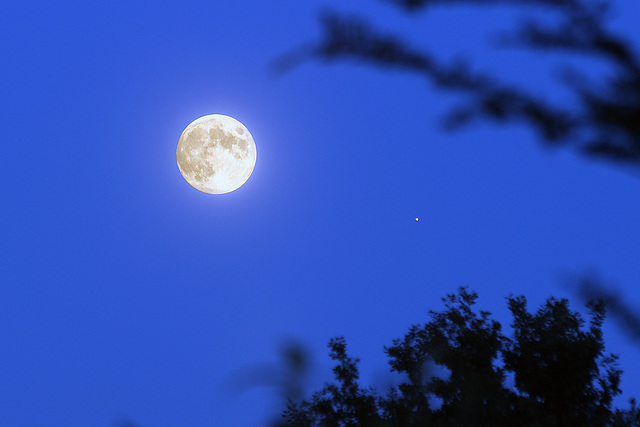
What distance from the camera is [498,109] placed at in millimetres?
1932

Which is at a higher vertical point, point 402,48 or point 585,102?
point 402,48

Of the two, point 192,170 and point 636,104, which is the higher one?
point 192,170

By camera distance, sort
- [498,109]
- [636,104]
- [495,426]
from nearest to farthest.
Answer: [636,104], [498,109], [495,426]

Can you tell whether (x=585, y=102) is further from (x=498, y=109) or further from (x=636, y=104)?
(x=498, y=109)

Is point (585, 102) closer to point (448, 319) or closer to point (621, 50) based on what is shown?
point (621, 50)

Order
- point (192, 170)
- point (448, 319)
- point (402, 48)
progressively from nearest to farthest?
point (402, 48), point (192, 170), point (448, 319)

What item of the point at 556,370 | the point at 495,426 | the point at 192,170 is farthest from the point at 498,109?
the point at 556,370

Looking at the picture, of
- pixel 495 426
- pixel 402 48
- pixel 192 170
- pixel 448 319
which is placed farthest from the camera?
pixel 448 319

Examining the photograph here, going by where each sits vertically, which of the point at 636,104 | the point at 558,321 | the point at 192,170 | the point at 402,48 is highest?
the point at 192,170

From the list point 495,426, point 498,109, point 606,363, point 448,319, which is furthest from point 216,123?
point 498,109

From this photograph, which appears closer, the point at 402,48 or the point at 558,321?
the point at 402,48

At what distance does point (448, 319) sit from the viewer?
21.2m

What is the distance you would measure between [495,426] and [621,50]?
1657cm

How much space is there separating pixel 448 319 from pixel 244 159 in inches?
367
